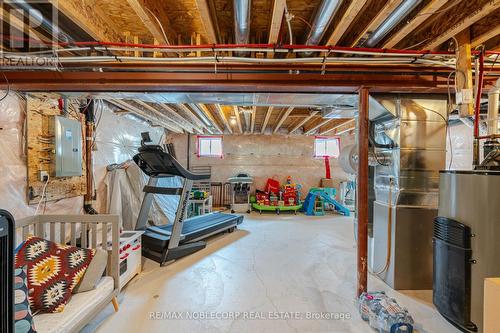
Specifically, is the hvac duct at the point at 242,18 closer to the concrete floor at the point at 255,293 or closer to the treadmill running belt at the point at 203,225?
the concrete floor at the point at 255,293

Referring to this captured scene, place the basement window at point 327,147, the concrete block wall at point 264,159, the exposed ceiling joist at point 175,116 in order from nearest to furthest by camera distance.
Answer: the exposed ceiling joist at point 175,116
the concrete block wall at point 264,159
the basement window at point 327,147

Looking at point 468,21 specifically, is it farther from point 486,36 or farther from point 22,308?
point 22,308

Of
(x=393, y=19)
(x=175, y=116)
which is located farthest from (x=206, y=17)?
(x=175, y=116)

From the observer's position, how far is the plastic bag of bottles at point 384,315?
5.62 ft

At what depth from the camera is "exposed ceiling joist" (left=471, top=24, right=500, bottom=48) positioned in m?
1.67

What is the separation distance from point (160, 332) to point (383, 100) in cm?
302

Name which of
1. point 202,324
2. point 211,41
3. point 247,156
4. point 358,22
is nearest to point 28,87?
point 211,41

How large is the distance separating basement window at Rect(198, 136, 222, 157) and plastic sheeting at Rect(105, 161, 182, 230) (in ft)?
8.41

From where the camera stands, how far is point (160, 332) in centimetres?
180

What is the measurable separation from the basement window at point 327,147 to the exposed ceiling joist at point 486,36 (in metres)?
5.13

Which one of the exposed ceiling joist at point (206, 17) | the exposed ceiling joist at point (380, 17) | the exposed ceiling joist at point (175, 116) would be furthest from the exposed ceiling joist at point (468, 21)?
the exposed ceiling joist at point (175, 116)

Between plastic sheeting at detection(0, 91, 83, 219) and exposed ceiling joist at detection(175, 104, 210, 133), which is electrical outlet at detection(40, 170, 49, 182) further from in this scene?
exposed ceiling joist at detection(175, 104, 210, 133)

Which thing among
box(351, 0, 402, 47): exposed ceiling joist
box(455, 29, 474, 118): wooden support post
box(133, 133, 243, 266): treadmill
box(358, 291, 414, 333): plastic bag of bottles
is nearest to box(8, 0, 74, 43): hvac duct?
box(133, 133, 243, 266): treadmill

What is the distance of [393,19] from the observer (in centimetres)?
152
